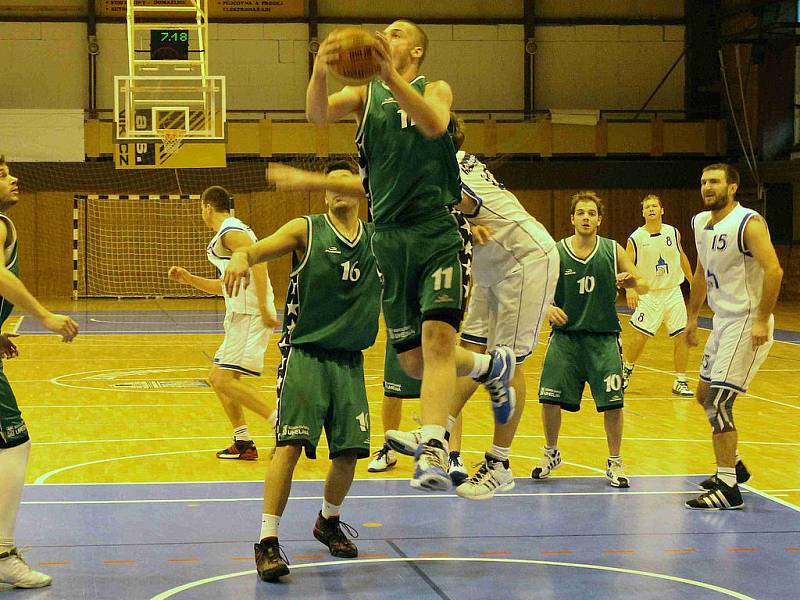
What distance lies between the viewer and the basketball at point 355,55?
4.52 metres

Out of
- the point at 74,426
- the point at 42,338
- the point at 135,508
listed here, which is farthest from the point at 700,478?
the point at 42,338

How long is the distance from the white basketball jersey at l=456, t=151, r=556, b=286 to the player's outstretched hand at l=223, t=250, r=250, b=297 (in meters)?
1.40

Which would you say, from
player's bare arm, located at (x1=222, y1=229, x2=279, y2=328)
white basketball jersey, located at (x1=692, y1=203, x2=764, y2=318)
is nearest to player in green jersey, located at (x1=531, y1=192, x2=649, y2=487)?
white basketball jersey, located at (x1=692, y1=203, x2=764, y2=318)

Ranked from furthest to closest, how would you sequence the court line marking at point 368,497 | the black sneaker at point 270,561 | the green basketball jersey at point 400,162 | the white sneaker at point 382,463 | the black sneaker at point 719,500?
the white sneaker at point 382,463
the court line marking at point 368,497
the black sneaker at point 719,500
the black sneaker at point 270,561
the green basketball jersey at point 400,162

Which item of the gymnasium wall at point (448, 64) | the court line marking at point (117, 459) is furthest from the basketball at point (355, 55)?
the gymnasium wall at point (448, 64)

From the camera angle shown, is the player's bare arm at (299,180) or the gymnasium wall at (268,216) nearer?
the player's bare arm at (299,180)

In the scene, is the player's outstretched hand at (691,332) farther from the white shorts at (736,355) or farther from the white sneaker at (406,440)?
the white sneaker at (406,440)

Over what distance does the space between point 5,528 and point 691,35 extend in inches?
1078

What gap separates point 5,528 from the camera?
5.41 meters

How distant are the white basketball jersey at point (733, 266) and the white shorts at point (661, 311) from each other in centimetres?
589

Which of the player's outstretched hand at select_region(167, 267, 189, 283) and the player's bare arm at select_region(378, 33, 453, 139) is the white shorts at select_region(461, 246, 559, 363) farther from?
the player's outstretched hand at select_region(167, 267, 189, 283)

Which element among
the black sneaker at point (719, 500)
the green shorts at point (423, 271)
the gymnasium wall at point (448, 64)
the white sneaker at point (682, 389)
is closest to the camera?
the green shorts at point (423, 271)

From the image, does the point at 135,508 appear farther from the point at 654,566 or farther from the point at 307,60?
the point at 307,60

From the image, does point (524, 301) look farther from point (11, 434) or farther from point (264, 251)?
point (11, 434)
